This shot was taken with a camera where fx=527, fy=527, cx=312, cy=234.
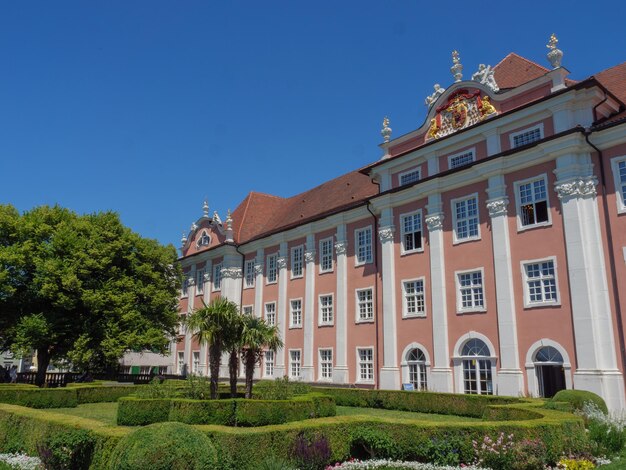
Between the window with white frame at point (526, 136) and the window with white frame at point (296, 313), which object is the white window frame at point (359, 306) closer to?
the window with white frame at point (296, 313)

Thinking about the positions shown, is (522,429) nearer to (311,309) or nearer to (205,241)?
(311,309)

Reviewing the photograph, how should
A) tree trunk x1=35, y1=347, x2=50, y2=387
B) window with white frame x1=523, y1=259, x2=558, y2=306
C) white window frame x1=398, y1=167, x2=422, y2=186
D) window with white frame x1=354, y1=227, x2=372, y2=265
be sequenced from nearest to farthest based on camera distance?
window with white frame x1=523, y1=259, x2=558, y2=306 → white window frame x1=398, y1=167, x2=422, y2=186 → window with white frame x1=354, y1=227, x2=372, y2=265 → tree trunk x1=35, y1=347, x2=50, y2=387

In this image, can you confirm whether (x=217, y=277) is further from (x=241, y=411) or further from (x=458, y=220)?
(x=241, y=411)

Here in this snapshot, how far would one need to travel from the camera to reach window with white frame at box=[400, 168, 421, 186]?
29.6 m

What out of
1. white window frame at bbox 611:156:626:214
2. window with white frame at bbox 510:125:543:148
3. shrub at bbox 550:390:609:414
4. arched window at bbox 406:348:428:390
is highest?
window with white frame at bbox 510:125:543:148

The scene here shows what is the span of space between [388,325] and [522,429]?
693 inches

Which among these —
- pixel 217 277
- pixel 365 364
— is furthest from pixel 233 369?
pixel 217 277

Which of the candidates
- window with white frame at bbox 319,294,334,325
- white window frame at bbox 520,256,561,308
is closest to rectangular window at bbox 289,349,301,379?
window with white frame at bbox 319,294,334,325

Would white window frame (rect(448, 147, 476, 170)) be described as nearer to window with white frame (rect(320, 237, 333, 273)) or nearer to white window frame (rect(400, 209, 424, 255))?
white window frame (rect(400, 209, 424, 255))

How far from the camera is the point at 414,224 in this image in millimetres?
29188

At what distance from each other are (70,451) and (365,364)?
72.3 feet

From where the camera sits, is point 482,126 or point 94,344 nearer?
point 482,126

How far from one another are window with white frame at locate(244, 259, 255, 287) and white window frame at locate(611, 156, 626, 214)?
92.7 feet

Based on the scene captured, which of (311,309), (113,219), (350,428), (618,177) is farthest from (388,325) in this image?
(113,219)
